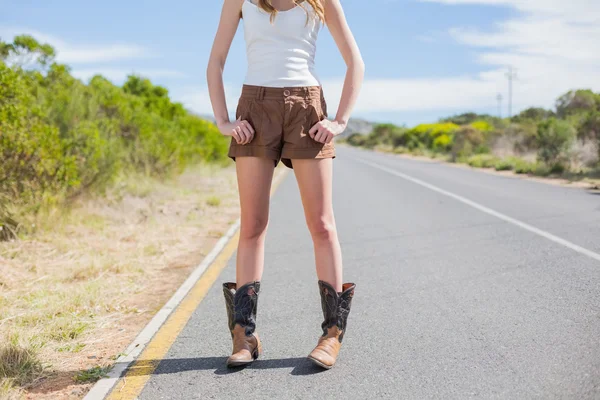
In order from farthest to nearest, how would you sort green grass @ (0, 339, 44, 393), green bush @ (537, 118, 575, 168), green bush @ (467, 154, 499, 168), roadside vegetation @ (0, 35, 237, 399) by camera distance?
green bush @ (467, 154, 499, 168) → green bush @ (537, 118, 575, 168) → roadside vegetation @ (0, 35, 237, 399) → green grass @ (0, 339, 44, 393)

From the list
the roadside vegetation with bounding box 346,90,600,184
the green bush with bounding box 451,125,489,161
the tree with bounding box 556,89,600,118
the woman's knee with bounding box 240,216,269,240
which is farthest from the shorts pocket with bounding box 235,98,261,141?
the tree with bounding box 556,89,600,118

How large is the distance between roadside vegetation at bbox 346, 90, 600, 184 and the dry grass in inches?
527

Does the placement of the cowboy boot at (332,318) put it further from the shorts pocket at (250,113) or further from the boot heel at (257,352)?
the shorts pocket at (250,113)

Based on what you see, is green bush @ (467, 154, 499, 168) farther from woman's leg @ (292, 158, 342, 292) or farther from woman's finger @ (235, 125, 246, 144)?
woman's finger @ (235, 125, 246, 144)

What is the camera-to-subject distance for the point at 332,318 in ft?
11.1

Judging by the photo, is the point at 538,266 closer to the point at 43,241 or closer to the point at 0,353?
the point at 0,353

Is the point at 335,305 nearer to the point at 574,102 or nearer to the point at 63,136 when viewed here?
the point at 63,136

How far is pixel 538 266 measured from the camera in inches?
225

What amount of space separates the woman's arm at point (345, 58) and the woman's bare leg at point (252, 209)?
1.25ft

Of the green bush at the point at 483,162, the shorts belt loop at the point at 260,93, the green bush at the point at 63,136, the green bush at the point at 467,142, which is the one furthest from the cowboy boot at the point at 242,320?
the green bush at the point at 467,142

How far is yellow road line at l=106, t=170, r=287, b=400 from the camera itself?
3129 mm

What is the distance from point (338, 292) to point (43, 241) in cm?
Answer: 464

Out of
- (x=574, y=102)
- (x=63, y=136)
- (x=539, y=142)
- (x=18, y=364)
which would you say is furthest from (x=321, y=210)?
(x=574, y=102)

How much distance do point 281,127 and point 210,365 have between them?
1.34m
